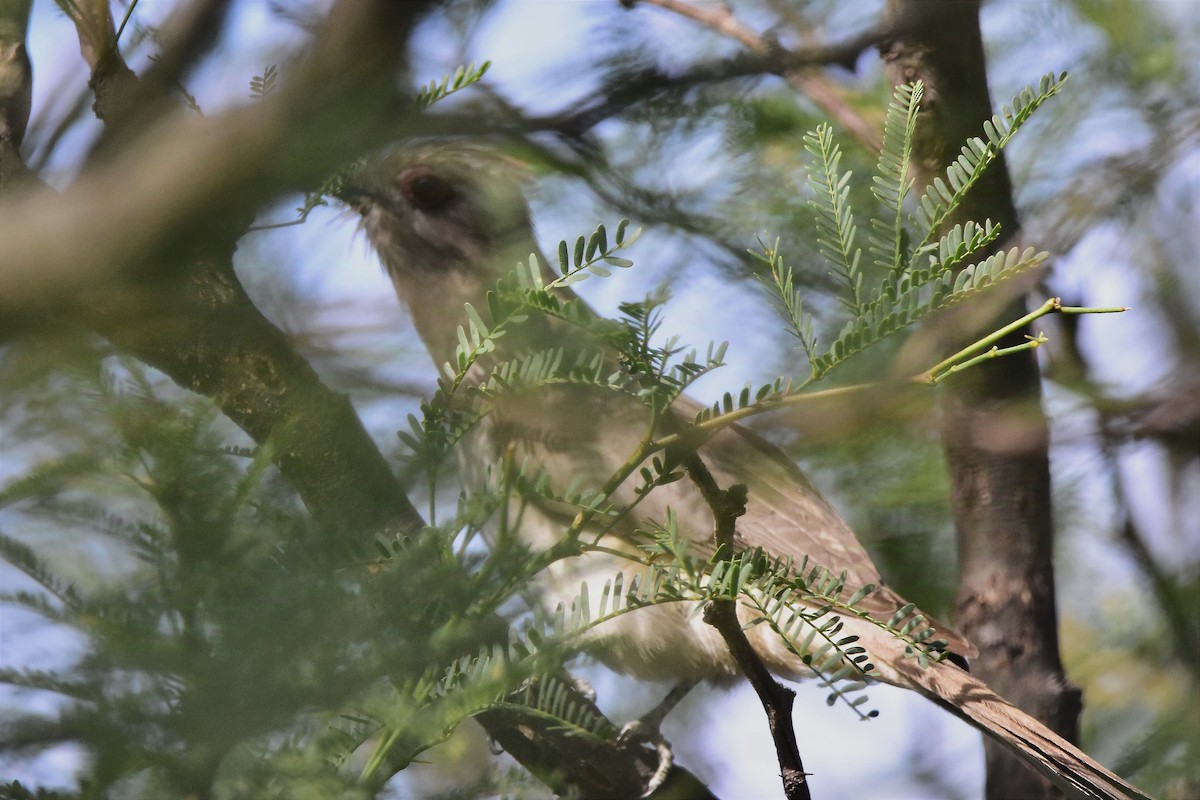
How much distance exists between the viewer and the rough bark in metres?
3.63

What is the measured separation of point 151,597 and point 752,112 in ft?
9.61

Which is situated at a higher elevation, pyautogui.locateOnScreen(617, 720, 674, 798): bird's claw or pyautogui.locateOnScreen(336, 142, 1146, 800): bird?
pyautogui.locateOnScreen(336, 142, 1146, 800): bird

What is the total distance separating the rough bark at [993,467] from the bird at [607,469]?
1.55 feet

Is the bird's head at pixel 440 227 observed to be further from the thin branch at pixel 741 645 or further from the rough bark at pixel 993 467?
the thin branch at pixel 741 645

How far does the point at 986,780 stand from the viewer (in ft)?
12.6

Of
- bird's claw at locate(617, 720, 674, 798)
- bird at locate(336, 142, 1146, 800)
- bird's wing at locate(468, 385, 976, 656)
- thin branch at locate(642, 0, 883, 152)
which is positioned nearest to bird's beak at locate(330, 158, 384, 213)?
bird at locate(336, 142, 1146, 800)

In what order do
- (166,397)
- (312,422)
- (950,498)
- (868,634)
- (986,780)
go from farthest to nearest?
1. (950,498)
2. (986,780)
3. (868,634)
4. (312,422)
5. (166,397)

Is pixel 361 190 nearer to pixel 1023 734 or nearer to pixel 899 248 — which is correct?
pixel 899 248

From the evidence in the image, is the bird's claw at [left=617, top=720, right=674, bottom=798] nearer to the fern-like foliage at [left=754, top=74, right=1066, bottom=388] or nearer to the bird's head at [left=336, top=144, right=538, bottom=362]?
the bird's head at [left=336, top=144, right=538, bottom=362]

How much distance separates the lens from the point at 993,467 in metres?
3.99

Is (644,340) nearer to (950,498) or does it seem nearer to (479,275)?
(950,498)

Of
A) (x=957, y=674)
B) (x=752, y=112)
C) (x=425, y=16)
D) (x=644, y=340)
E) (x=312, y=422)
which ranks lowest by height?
(x=957, y=674)

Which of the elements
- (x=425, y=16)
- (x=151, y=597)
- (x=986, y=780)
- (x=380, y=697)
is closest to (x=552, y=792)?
(x=380, y=697)

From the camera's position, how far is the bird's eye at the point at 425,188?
5.02 metres
